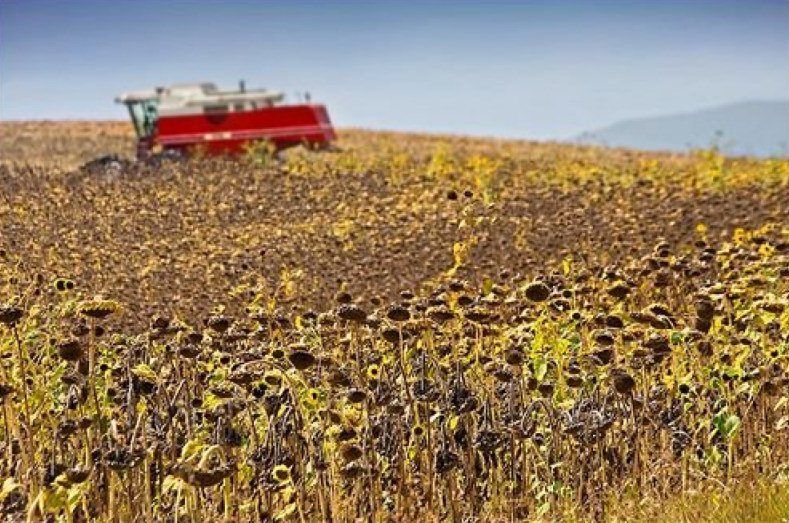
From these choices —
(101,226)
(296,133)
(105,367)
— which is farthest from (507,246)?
(296,133)

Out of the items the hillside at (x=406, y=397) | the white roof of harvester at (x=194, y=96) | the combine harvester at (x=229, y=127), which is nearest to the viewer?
the hillside at (x=406, y=397)

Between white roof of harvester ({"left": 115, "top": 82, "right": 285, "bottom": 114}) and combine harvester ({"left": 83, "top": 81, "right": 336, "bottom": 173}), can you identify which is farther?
white roof of harvester ({"left": 115, "top": 82, "right": 285, "bottom": 114})

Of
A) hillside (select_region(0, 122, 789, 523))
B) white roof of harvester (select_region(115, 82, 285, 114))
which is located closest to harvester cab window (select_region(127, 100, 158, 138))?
white roof of harvester (select_region(115, 82, 285, 114))

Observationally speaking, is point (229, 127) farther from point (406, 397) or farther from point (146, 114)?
point (406, 397)

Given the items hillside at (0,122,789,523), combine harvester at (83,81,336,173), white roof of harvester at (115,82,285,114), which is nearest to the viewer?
hillside at (0,122,789,523)

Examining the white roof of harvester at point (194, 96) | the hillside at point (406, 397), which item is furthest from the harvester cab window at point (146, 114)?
the hillside at point (406, 397)

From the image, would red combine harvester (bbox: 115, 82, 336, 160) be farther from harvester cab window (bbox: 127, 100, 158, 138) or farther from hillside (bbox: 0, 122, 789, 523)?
hillside (bbox: 0, 122, 789, 523)

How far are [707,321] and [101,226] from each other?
1082cm

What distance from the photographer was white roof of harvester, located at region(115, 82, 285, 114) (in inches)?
1179

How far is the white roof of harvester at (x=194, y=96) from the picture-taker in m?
29.9

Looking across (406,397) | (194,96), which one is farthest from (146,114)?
(406,397)

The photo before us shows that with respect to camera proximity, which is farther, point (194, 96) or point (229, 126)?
point (194, 96)

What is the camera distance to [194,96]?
30.8m

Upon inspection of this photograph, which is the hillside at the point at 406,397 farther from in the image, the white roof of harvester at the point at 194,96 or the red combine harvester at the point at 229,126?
the white roof of harvester at the point at 194,96
